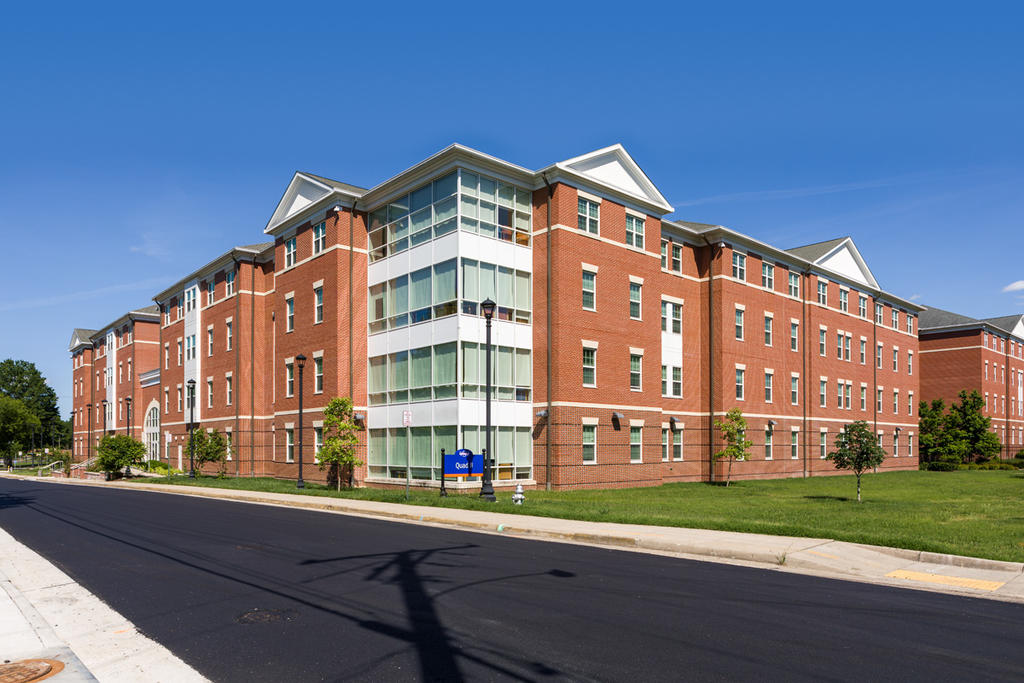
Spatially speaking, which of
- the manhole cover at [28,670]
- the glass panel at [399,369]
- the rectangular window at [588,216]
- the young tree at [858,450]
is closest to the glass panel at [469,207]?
the rectangular window at [588,216]

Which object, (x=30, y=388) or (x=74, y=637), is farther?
(x=30, y=388)

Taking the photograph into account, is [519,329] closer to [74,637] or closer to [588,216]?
[588,216]

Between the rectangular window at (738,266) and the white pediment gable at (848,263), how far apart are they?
28.4 ft

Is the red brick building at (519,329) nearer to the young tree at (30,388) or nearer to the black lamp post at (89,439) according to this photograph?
the black lamp post at (89,439)

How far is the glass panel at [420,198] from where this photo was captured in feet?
101

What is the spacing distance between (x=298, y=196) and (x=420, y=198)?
31.5 feet

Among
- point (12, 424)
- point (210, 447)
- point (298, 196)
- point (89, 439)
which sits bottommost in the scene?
point (89, 439)

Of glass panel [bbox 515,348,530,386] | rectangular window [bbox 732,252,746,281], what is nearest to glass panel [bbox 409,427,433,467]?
glass panel [bbox 515,348,530,386]

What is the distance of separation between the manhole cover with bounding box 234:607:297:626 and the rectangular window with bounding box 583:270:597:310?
77.7 ft

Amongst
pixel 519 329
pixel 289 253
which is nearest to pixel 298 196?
pixel 289 253

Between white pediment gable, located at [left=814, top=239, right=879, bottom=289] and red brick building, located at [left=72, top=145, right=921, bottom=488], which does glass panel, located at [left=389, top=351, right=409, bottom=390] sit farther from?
white pediment gable, located at [left=814, top=239, right=879, bottom=289]

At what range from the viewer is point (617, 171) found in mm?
33219

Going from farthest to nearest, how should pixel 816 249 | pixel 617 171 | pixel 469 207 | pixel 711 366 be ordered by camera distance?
1. pixel 816 249
2. pixel 711 366
3. pixel 617 171
4. pixel 469 207

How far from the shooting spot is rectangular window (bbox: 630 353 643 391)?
109 feet
